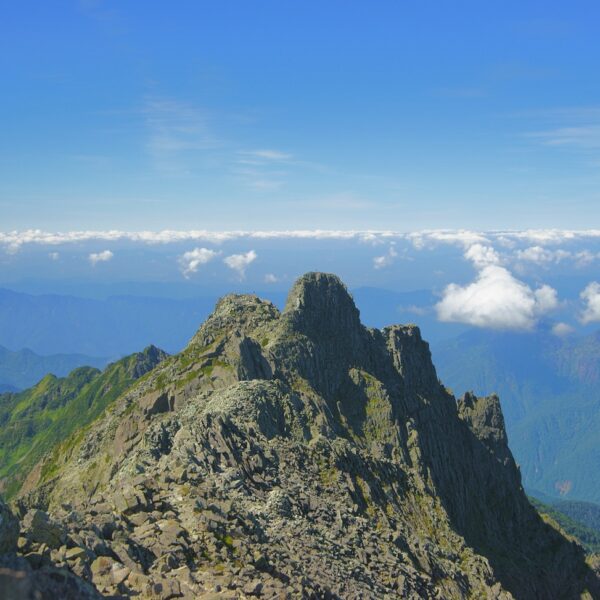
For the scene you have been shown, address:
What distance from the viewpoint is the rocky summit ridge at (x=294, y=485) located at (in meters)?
28.5

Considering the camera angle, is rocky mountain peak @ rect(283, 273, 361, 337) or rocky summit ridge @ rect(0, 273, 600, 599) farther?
rocky mountain peak @ rect(283, 273, 361, 337)

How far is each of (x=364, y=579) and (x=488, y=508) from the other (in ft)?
258

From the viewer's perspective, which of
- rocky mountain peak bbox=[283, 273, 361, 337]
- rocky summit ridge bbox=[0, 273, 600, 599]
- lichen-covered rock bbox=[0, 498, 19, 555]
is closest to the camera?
lichen-covered rock bbox=[0, 498, 19, 555]

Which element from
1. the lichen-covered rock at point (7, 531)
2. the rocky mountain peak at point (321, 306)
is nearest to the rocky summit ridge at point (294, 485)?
the lichen-covered rock at point (7, 531)

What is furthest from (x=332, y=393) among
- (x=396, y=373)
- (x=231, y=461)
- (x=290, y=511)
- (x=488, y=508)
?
(x=290, y=511)

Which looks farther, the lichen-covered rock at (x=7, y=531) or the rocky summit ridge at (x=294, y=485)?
the rocky summit ridge at (x=294, y=485)

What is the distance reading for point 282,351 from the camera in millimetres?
105938

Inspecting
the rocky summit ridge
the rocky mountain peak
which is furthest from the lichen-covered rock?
the rocky mountain peak

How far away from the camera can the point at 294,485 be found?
56.7 metres

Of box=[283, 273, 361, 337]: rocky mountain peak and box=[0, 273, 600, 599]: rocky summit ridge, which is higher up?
box=[283, 273, 361, 337]: rocky mountain peak

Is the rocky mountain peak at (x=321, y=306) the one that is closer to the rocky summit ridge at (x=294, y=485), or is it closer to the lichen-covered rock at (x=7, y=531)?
the rocky summit ridge at (x=294, y=485)

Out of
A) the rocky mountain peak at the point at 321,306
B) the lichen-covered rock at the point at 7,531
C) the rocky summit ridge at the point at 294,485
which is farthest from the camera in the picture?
the rocky mountain peak at the point at 321,306

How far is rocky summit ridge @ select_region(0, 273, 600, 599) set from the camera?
28500 mm

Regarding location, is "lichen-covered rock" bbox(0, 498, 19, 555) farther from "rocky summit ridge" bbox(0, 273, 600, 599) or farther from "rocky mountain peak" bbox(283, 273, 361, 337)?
"rocky mountain peak" bbox(283, 273, 361, 337)
